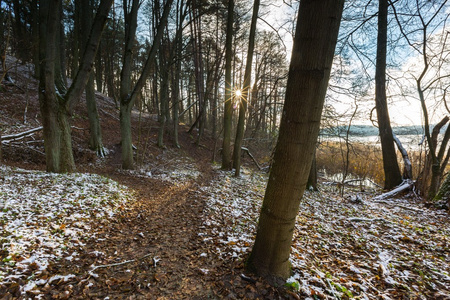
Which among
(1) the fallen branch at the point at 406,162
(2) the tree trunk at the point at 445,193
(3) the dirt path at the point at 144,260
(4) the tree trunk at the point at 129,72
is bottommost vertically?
(3) the dirt path at the point at 144,260

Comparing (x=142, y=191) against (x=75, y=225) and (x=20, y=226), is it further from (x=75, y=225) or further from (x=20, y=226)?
(x=20, y=226)

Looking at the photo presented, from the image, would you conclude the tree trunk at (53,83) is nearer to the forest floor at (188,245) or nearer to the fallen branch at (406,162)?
the forest floor at (188,245)

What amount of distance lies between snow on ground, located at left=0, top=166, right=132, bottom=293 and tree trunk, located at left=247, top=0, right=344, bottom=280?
248cm

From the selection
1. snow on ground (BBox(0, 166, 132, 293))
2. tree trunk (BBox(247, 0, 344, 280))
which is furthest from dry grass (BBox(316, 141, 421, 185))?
snow on ground (BBox(0, 166, 132, 293))

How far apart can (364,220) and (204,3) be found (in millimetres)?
12576

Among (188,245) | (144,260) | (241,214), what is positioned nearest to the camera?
(144,260)

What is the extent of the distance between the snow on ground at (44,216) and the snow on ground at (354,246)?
7.03ft

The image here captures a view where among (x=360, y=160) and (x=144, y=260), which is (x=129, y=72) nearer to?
(x=144, y=260)

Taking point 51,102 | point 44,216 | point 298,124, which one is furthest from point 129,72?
point 298,124

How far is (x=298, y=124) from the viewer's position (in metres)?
1.93

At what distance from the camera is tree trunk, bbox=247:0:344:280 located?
177 cm

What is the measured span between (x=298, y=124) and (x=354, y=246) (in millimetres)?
3308

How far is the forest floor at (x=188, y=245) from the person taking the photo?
93.0 inches

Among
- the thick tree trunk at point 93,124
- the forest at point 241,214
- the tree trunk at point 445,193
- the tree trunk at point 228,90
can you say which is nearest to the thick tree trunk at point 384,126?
the forest at point 241,214
